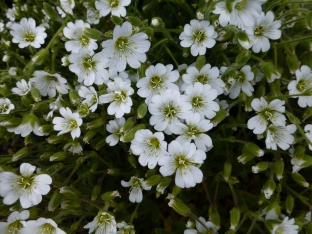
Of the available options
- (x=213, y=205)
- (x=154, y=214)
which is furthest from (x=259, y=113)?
(x=154, y=214)

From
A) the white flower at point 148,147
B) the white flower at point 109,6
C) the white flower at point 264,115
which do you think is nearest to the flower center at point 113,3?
the white flower at point 109,6

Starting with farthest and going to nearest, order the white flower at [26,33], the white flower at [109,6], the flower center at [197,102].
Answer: the white flower at [26,33], the white flower at [109,6], the flower center at [197,102]

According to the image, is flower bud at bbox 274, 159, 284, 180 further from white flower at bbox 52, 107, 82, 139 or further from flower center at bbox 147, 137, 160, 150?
white flower at bbox 52, 107, 82, 139

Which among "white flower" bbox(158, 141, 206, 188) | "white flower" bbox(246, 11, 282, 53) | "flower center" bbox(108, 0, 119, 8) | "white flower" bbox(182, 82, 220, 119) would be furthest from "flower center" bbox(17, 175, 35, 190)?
"white flower" bbox(246, 11, 282, 53)

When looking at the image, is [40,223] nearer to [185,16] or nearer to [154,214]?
[154,214]

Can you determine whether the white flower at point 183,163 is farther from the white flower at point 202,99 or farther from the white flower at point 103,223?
the white flower at point 103,223

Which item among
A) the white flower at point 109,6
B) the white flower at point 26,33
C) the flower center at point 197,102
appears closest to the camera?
the flower center at point 197,102
